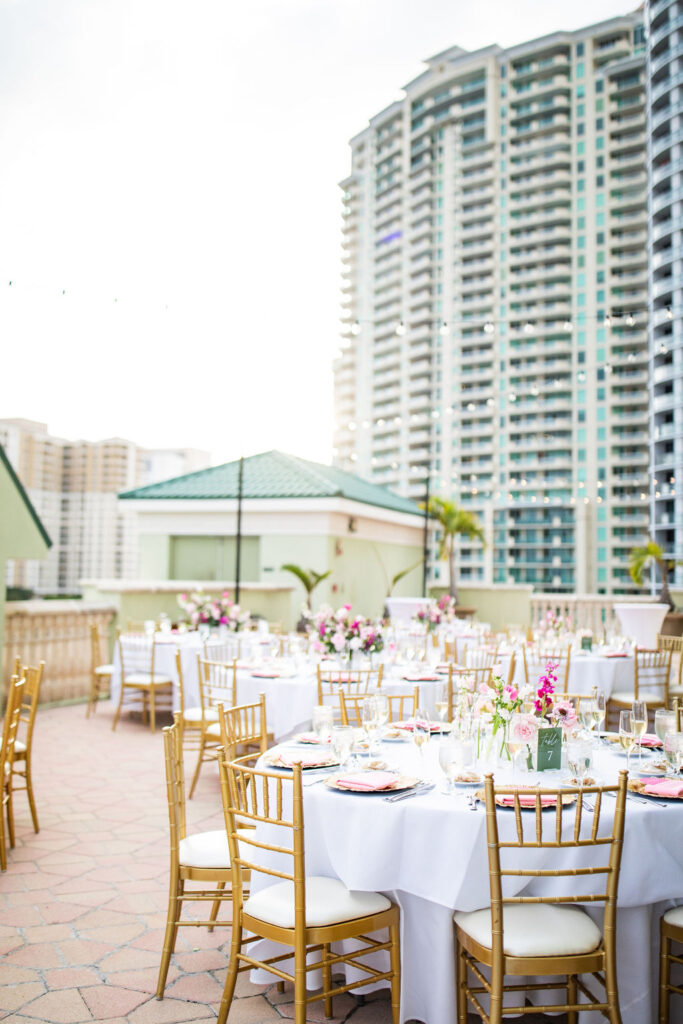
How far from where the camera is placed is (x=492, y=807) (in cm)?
269

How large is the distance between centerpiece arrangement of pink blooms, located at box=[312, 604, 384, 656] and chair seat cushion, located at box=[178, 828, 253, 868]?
3299mm

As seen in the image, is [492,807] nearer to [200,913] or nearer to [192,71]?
[200,913]

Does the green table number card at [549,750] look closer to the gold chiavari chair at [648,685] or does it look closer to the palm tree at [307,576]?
the gold chiavari chair at [648,685]

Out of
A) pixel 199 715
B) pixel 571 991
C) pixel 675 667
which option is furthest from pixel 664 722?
pixel 675 667

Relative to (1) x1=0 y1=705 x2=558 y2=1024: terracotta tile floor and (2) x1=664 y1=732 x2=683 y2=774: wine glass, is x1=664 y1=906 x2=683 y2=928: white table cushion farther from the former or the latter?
(1) x1=0 y1=705 x2=558 y2=1024: terracotta tile floor

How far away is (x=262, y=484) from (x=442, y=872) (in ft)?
50.5

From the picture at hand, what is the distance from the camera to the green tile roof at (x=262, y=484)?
17266 millimetres

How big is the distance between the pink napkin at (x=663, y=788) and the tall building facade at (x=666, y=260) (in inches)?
1993

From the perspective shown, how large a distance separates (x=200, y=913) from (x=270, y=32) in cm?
1377

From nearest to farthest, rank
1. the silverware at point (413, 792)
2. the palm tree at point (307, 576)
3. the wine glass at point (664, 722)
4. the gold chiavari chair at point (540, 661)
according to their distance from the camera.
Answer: the silverware at point (413, 792) < the wine glass at point (664, 722) < the gold chiavari chair at point (540, 661) < the palm tree at point (307, 576)

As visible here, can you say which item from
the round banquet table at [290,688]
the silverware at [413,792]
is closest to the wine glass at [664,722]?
the silverware at [413,792]

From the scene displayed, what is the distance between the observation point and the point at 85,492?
211 ft

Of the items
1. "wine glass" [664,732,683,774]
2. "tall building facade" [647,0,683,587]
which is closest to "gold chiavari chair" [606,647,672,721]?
"wine glass" [664,732,683,774]

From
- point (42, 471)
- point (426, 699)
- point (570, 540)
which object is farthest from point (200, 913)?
point (570, 540)
